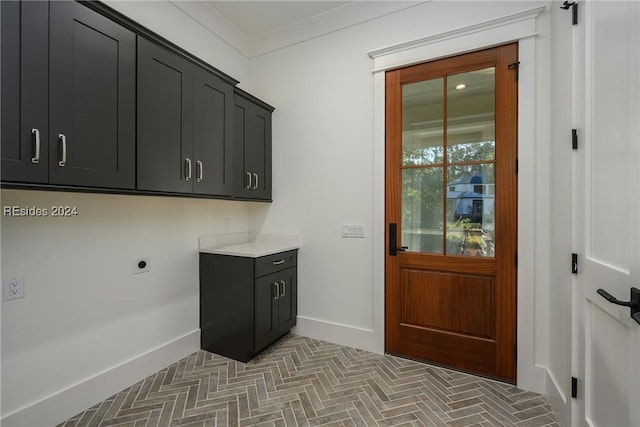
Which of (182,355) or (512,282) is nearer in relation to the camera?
(512,282)

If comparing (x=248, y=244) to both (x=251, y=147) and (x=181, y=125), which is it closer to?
(x=251, y=147)

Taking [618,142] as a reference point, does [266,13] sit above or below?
above

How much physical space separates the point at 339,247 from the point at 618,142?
203 centimetres

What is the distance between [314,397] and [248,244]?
163 cm

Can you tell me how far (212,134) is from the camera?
230 centimetres

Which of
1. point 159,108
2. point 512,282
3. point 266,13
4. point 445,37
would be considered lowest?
point 512,282

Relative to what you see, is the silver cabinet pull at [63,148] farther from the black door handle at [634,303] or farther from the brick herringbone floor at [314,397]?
the black door handle at [634,303]

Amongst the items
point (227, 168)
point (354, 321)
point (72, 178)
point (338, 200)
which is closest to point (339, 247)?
point (338, 200)

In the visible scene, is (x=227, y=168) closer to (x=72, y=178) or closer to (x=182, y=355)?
(x=72, y=178)

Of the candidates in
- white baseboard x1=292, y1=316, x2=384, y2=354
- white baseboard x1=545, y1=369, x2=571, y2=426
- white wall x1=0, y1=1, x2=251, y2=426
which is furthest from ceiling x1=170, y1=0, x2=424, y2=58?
white baseboard x1=545, y1=369, x2=571, y2=426

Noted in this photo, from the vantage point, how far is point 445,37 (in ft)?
7.56

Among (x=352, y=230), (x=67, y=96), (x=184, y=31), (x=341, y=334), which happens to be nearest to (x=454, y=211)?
(x=352, y=230)

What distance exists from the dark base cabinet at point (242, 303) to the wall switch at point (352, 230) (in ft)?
2.05

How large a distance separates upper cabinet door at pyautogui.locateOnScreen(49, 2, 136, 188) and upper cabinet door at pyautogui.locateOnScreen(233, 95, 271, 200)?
0.99 meters
